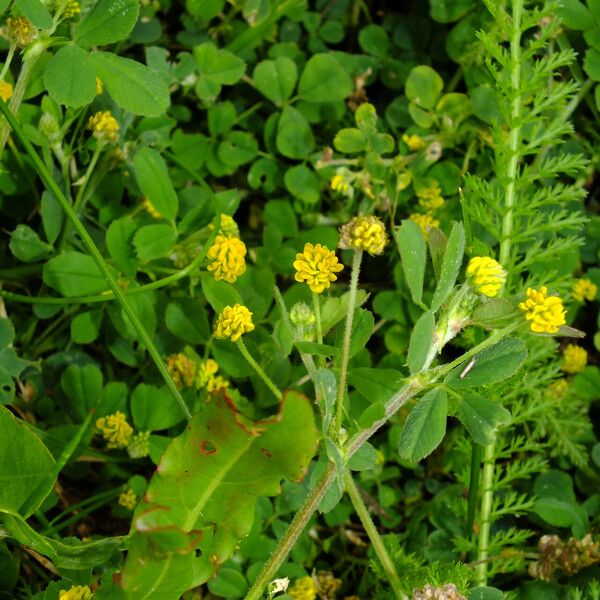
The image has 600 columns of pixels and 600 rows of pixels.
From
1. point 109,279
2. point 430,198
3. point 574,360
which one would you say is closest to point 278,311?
point 109,279

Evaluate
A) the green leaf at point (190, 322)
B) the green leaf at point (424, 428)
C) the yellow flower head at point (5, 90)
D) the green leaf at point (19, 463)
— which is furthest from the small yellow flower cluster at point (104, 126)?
the green leaf at point (424, 428)

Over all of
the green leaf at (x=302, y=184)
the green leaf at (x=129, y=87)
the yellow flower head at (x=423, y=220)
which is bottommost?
the yellow flower head at (x=423, y=220)

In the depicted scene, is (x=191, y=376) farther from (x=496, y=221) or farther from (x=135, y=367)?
(x=496, y=221)

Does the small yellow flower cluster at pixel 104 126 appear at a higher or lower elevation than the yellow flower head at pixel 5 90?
lower

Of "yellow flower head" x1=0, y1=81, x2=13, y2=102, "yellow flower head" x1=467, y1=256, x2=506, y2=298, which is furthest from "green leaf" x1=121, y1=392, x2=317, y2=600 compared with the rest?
"yellow flower head" x1=0, y1=81, x2=13, y2=102

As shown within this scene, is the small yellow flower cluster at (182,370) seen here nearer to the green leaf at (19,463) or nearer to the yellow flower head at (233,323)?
the yellow flower head at (233,323)

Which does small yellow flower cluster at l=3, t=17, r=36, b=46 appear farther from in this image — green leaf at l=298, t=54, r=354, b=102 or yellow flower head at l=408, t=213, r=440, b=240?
yellow flower head at l=408, t=213, r=440, b=240

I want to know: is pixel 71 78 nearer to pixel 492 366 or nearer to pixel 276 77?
pixel 276 77
